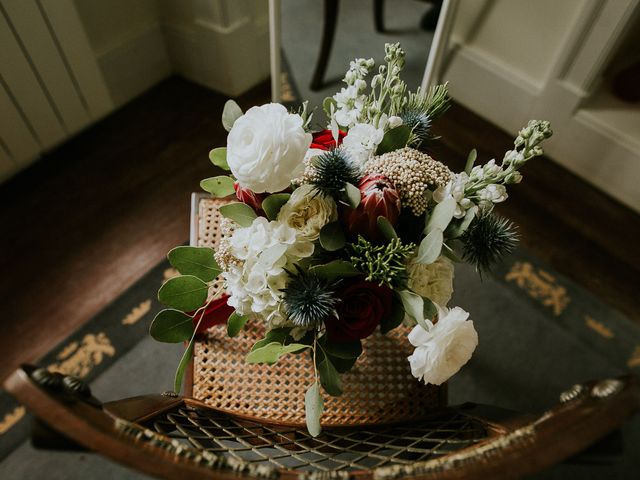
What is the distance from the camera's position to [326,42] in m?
1.62

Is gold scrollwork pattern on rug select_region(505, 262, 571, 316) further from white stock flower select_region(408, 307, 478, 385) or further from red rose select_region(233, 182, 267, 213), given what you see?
red rose select_region(233, 182, 267, 213)

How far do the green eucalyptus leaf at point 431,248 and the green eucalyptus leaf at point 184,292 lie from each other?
350mm

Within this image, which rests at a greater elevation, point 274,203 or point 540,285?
point 274,203

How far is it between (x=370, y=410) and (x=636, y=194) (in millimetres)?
1381

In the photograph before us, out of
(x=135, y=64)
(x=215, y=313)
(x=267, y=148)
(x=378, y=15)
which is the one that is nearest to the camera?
(x=267, y=148)

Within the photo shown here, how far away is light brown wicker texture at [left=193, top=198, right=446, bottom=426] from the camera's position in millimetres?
916

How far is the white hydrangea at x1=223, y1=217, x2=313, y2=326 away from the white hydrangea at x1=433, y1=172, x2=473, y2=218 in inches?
8.0

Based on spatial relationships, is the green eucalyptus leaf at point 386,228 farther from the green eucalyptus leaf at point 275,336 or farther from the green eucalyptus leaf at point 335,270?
the green eucalyptus leaf at point 275,336

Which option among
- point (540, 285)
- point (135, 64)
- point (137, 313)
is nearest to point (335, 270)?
point (137, 313)

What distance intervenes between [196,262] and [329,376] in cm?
28

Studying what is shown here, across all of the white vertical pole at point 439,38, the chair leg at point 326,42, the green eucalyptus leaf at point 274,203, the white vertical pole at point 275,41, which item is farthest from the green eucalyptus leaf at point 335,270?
the chair leg at point 326,42

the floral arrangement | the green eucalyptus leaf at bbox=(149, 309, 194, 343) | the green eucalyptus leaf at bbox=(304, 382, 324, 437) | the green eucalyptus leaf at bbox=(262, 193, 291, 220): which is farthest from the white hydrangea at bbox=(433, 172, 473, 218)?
the green eucalyptus leaf at bbox=(149, 309, 194, 343)

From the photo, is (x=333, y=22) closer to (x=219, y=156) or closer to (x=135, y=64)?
(x=135, y=64)

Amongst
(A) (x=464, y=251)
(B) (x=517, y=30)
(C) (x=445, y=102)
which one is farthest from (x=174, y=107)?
(A) (x=464, y=251)
